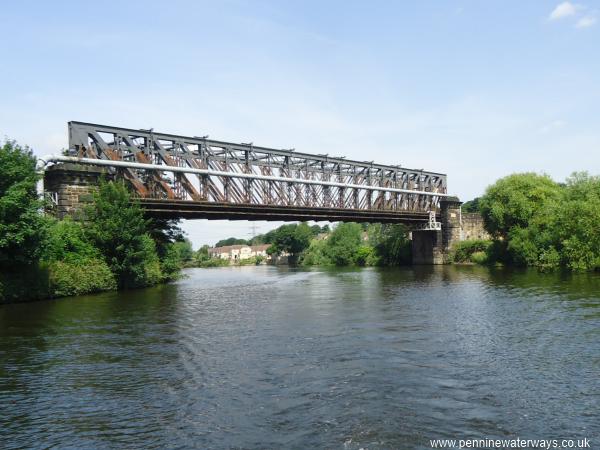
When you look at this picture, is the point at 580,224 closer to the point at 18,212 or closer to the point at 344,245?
the point at 18,212

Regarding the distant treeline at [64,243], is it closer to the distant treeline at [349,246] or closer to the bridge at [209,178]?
the bridge at [209,178]

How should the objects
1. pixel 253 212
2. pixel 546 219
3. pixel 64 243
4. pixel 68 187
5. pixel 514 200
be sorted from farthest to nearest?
pixel 514 200, pixel 546 219, pixel 253 212, pixel 68 187, pixel 64 243

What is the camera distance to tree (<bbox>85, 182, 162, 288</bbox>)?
35656mm

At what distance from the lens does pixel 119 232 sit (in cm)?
3569

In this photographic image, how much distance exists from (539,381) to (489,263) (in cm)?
5876

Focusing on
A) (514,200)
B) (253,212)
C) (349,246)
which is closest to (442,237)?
(514,200)

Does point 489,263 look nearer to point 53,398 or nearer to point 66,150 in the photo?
point 66,150

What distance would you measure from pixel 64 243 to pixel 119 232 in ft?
12.1

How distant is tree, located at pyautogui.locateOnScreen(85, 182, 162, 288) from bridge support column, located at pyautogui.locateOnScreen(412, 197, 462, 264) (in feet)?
171

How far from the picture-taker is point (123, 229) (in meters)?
35.9

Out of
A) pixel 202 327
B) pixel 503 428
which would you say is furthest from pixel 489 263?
pixel 503 428

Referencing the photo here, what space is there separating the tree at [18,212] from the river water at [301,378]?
601 centimetres

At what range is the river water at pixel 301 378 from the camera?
347 inches

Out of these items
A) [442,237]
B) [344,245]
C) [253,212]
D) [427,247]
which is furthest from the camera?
[344,245]
